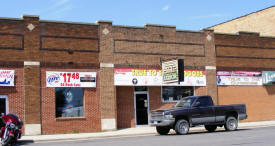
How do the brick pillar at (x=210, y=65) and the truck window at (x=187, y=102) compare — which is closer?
the truck window at (x=187, y=102)

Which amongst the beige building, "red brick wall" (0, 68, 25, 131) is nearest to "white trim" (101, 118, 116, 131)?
"red brick wall" (0, 68, 25, 131)

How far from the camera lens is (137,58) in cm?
2572

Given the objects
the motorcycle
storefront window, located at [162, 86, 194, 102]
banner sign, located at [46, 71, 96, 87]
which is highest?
banner sign, located at [46, 71, 96, 87]

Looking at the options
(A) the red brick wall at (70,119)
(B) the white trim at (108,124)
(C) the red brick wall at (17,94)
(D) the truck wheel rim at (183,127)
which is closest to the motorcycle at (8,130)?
(C) the red brick wall at (17,94)

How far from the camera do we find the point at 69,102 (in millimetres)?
23797

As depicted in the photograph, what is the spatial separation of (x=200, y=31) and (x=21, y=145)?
16.0 meters

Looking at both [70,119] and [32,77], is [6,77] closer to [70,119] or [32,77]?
[32,77]

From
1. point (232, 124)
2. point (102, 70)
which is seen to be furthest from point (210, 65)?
point (102, 70)

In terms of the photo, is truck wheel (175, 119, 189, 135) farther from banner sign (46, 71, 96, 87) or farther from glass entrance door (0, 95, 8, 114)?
glass entrance door (0, 95, 8, 114)

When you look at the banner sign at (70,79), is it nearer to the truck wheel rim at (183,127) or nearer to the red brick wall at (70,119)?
the red brick wall at (70,119)

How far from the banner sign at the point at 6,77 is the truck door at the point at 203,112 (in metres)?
10.1

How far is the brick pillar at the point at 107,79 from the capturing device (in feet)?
80.1

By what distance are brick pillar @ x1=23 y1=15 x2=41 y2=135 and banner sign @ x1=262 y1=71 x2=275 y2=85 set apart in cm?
1740

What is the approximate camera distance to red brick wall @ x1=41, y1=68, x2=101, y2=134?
2283 centimetres
